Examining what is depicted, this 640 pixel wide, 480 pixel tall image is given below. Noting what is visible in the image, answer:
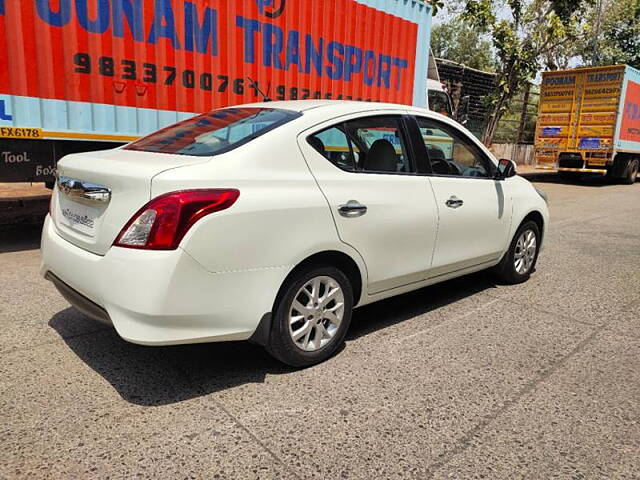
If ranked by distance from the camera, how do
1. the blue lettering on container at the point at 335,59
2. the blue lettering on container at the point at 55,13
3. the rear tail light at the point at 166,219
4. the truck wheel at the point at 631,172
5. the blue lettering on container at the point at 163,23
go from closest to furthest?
the rear tail light at the point at 166,219
the blue lettering on container at the point at 55,13
the blue lettering on container at the point at 163,23
the blue lettering on container at the point at 335,59
the truck wheel at the point at 631,172

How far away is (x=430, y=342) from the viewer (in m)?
3.62

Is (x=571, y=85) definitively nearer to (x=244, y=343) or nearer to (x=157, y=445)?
(x=244, y=343)

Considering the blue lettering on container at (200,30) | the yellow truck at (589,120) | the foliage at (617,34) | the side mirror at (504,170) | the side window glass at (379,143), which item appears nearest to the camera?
the side window glass at (379,143)

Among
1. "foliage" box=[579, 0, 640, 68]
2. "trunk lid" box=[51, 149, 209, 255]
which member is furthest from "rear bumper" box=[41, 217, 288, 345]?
"foliage" box=[579, 0, 640, 68]

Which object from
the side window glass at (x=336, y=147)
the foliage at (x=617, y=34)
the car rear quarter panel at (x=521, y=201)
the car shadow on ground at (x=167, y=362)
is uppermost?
the foliage at (x=617, y=34)

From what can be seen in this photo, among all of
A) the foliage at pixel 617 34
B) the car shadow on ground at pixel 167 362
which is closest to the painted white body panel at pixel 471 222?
the car shadow on ground at pixel 167 362

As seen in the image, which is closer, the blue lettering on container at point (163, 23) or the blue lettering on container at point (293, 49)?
the blue lettering on container at point (163, 23)

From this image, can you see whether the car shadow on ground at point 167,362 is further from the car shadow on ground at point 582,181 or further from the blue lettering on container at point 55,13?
the car shadow on ground at point 582,181

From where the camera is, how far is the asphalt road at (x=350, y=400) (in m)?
2.29

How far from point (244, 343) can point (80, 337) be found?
110cm

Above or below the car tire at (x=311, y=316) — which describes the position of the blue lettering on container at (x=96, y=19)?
above

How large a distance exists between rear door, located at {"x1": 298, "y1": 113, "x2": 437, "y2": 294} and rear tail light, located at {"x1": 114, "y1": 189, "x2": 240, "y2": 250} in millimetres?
811

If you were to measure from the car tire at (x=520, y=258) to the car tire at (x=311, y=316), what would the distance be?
2229 mm

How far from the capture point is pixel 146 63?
616 cm
